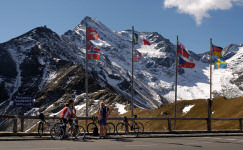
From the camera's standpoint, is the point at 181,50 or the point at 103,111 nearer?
the point at 103,111

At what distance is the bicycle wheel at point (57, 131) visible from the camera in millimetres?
19062

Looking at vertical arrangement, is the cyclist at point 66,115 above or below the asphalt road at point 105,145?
above

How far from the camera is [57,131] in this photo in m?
19.3

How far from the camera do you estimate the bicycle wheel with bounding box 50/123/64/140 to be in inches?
750

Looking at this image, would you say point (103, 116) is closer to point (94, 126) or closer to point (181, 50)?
point (94, 126)

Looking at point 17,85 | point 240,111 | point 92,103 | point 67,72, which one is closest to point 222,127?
point 240,111

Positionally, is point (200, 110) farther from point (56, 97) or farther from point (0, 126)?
point (56, 97)

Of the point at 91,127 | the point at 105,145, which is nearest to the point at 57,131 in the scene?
the point at 91,127

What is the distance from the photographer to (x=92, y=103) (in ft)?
448

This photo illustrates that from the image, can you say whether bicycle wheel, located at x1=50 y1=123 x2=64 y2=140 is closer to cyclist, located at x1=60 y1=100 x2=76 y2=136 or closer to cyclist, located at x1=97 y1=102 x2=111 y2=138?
cyclist, located at x1=60 y1=100 x2=76 y2=136

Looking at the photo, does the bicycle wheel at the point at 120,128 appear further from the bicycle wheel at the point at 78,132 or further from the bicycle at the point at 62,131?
the bicycle at the point at 62,131

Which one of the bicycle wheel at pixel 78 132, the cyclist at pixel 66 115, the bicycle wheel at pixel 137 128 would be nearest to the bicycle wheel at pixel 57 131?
the cyclist at pixel 66 115

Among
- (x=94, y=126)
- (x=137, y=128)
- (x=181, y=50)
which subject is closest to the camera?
(x=94, y=126)

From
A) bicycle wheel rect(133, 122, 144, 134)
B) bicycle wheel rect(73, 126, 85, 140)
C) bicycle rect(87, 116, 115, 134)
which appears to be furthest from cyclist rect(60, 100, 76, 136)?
bicycle wheel rect(133, 122, 144, 134)
